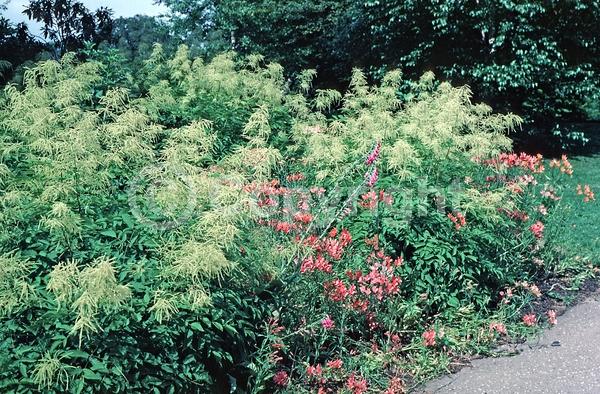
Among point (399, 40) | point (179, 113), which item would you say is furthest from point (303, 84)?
point (399, 40)

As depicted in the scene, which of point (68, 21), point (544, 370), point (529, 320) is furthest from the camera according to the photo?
point (68, 21)

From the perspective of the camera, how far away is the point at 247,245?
340 cm

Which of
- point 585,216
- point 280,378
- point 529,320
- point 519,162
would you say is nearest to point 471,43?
point 585,216

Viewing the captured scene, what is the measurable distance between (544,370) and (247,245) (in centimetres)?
196

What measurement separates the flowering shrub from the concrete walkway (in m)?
0.21

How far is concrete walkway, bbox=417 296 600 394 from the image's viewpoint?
147 inches

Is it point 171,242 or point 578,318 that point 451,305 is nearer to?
point 578,318

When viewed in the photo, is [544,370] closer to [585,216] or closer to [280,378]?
[280,378]

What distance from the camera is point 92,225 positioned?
3.19 metres

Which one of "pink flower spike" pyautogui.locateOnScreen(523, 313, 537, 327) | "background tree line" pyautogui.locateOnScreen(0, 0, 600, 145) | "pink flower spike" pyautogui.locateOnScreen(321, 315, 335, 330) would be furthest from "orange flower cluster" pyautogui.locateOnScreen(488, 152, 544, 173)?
"background tree line" pyautogui.locateOnScreen(0, 0, 600, 145)

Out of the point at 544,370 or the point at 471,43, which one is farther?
the point at 471,43

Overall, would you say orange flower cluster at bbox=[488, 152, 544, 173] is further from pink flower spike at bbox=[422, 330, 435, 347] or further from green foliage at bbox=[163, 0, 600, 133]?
green foliage at bbox=[163, 0, 600, 133]

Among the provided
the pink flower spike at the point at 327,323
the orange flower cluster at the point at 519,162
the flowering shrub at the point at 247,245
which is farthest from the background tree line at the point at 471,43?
the pink flower spike at the point at 327,323

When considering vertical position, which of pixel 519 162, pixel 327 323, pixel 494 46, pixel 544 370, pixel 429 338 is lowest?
pixel 544 370
